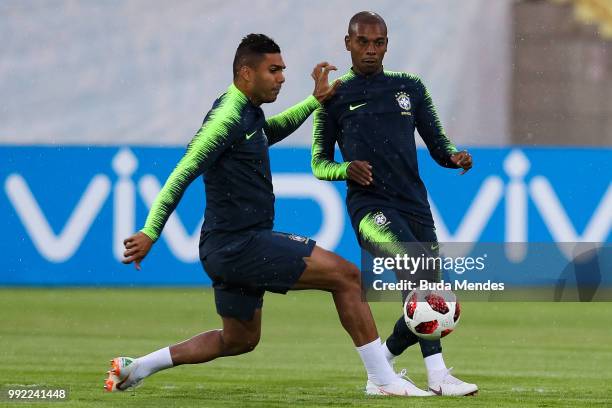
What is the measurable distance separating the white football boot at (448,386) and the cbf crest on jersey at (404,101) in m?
1.45

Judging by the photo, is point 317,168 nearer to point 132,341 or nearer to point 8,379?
point 8,379

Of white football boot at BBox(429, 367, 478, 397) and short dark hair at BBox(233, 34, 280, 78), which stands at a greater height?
short dark hair at BBox(233, 34, 280, 78)

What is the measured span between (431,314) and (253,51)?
162cm

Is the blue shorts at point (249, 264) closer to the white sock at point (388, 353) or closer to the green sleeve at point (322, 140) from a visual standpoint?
the green sleeve at point (322, 140)

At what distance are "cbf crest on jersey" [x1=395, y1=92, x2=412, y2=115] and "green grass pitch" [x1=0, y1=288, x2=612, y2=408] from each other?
1552mm

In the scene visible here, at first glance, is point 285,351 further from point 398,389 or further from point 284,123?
point 398,389

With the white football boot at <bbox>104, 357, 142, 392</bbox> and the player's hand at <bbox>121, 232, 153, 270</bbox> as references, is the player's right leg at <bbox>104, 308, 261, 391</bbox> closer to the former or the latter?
the white football boot at <bbox>104, 357, 142, 392</bbox>

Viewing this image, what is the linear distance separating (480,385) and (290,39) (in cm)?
993

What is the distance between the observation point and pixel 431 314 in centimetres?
792

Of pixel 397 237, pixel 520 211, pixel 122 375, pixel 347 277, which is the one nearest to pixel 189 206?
pixel 520 211

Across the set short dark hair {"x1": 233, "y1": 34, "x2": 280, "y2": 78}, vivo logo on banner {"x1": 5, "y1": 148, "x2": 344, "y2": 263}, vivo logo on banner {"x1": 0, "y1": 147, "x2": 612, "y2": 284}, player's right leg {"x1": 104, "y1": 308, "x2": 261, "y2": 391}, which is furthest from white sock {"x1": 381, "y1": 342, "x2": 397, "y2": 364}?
vivo logo on banner {"x1": 5, "y1": 148, "x2": 344, "y2": 263}

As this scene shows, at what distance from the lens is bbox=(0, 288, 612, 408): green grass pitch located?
26.3ft

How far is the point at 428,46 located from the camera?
18.3 metres

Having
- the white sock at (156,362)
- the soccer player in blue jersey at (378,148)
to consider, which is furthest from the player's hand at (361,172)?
the white sock at (156,362)
